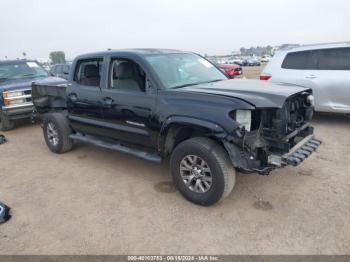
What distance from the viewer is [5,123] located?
7.84 metres

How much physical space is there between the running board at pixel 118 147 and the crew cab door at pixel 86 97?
0.42 ft

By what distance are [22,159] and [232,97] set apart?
4.37m

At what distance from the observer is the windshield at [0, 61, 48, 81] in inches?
328

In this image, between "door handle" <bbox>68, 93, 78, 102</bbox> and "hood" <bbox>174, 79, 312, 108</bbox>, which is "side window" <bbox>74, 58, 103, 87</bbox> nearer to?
"door handle" <bbox>68, 93, 78, 102</bbox>

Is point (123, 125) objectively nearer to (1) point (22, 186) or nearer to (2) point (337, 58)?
(1) point (22, 186)

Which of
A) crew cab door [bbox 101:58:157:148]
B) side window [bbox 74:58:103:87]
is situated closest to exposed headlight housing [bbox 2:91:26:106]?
side window [bbox 74:58:103:87]

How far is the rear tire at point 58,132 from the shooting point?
18.2ft

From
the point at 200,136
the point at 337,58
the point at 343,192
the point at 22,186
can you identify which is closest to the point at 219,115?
the point at 200,136

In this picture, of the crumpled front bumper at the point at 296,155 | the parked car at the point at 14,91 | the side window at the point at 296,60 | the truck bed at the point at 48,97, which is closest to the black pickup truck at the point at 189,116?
the crumpled front bumper at the point at 296,155

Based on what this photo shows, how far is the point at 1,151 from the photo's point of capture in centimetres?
630

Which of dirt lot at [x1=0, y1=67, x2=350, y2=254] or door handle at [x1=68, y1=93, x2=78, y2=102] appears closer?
dirt lot at [x1=0, y1=67, x2=350, y2=254]

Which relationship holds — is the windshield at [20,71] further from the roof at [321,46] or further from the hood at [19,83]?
the roof at [321,46]

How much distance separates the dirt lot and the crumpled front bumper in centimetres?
58

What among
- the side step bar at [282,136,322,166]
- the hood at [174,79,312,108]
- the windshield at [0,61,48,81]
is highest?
the windshield at [0,61,48,81]
